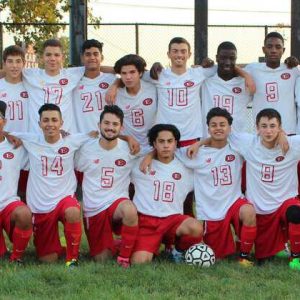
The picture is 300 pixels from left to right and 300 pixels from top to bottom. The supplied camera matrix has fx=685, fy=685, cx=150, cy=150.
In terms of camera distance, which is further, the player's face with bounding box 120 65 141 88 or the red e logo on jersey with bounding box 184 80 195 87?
the red e logo on jersey with bounding box 184 80 195 87

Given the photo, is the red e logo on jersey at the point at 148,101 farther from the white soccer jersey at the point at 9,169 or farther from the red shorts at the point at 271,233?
the red shorts at the point at 271,233

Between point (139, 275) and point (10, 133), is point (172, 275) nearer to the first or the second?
point (139, 275)

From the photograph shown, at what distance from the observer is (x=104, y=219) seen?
601cm

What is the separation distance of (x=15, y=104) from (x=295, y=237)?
2894mm

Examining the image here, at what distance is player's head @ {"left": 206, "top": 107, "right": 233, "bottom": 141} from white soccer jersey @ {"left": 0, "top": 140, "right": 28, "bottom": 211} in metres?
1.67

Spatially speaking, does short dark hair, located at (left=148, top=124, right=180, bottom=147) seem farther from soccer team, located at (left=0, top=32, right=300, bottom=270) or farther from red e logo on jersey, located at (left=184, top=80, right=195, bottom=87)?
red e logo on jersey, located at (left=184, top=80, right=195, bottom=87)

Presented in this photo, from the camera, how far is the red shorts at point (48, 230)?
5.90 m

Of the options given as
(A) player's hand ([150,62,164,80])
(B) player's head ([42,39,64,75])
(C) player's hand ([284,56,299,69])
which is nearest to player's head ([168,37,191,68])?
(A) player's hand ([150,62,164,80])

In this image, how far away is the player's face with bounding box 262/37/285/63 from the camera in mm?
6566

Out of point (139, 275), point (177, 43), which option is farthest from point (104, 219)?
point (177, 43)

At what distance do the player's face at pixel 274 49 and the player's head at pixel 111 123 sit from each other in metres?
1.66

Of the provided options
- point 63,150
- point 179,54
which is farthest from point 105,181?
point 179,54

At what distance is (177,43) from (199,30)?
338 centimetres

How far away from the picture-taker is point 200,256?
5.63 meters
